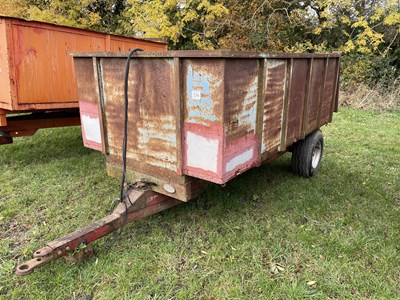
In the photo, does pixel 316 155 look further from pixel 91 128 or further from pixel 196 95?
pixel 91 128

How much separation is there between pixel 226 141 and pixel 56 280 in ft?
5.70

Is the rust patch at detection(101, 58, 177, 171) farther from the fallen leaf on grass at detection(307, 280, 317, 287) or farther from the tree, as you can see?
the tree

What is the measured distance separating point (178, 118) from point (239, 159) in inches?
23.7

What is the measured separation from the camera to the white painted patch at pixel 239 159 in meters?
2.48

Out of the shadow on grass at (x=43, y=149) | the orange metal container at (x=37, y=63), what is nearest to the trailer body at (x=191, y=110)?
the orange metal container at (x=37, y=63)

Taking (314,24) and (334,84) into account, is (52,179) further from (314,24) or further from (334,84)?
(314,24)

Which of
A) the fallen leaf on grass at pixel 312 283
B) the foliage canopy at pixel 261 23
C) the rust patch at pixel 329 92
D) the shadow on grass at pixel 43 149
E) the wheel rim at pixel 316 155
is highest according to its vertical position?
the foliage canopy at pixel 261 23

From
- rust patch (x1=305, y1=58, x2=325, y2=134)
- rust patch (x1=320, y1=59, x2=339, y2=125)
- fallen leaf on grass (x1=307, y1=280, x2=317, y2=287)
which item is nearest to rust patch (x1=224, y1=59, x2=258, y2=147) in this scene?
fallen leaf on grass (x1=307, y1=280, x2=317, y2=287)

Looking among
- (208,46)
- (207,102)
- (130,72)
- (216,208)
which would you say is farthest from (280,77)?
(208,46)

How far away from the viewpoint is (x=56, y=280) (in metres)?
2.51

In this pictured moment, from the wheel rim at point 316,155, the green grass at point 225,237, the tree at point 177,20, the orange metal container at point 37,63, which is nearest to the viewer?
the green grass at point 225,237

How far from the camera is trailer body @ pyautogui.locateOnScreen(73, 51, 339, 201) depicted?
2.33 m

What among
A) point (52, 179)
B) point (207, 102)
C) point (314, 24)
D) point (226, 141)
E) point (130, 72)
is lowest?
point (52, 179)

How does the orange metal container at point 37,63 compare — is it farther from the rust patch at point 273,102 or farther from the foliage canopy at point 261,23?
the foliage canopy at point 261,23
